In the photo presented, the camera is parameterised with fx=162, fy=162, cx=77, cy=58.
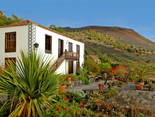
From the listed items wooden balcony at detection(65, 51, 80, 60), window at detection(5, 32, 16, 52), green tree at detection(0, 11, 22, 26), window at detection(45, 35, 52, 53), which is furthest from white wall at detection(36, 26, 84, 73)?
green tree at detection(0, 11, 22, 26)

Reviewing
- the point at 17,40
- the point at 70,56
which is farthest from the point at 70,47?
the point at 17,40

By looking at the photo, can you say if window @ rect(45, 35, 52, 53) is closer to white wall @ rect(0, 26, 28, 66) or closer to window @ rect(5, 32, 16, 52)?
white wall @ rect(0, 26, 28, 66)

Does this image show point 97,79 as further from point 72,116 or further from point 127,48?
point 127,48

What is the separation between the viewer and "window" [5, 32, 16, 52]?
49.8 ft

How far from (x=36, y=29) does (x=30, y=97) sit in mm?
10501

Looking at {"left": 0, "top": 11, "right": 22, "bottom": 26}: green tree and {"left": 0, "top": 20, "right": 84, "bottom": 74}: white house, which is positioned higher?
{"left": 0, "top": 11, "right": 22, "bottom": 26}: green tree

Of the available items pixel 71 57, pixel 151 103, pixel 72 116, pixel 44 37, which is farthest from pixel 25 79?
pixel 71 57

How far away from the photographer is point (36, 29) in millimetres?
14367

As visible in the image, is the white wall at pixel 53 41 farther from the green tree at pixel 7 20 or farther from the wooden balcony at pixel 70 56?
the green tree at pixel 7 20

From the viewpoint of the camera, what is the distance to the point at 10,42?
15383mm

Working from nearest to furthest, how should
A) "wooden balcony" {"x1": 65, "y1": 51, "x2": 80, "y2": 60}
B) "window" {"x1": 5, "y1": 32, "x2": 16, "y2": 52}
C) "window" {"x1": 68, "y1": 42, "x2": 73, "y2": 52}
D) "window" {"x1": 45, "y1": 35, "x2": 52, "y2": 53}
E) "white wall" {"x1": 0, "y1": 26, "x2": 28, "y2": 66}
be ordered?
"white wall" {"x1": 0, "y1": 26, "x2": 28, "y2": 66} < "window" {"x1": 5, "y1": 32, "x2": 16, "y2": 52} < "window" {"x1": 45, "y1": 35, "x2": 52, "y2": 53} < "wooden balcony" {"x1": 65, "y1": 51, "x2": 80, "y2": 60} < "window" {"x1": 68, "y1": 42, "x2": 73, "y2": 52}

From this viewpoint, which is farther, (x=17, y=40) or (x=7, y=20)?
(x=7, y=20)

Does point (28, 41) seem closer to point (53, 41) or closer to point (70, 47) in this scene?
point (53, 41)

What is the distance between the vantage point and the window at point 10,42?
49.8 ft
